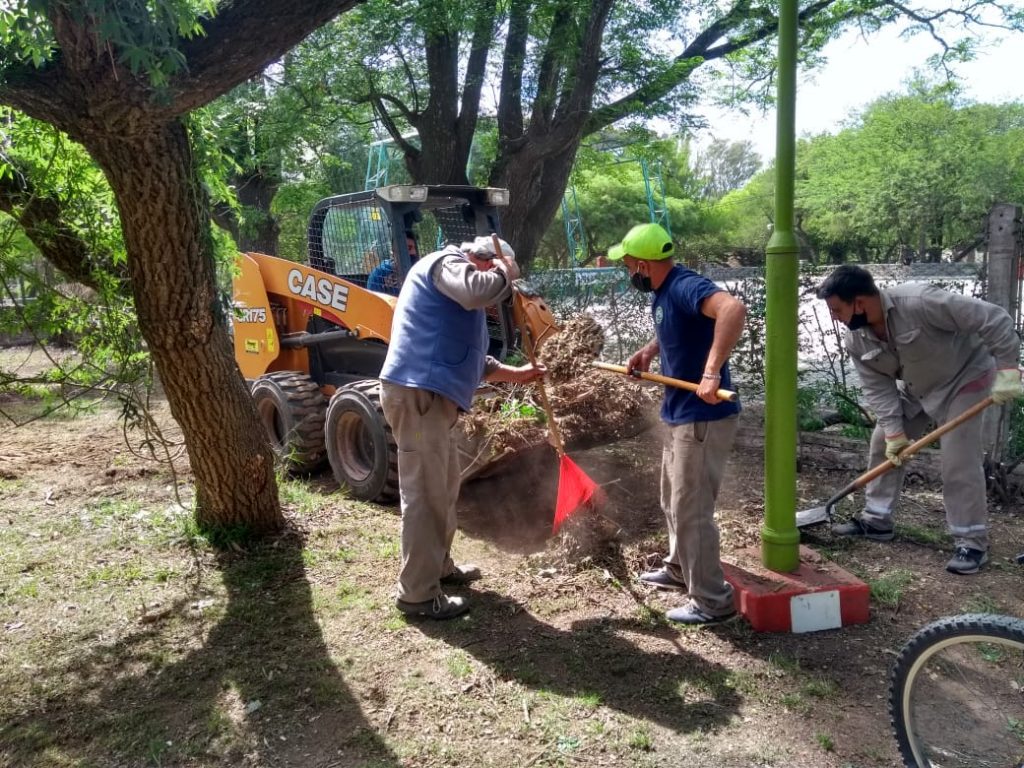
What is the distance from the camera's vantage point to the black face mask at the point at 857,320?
429 centimetres

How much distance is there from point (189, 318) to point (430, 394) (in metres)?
1.41

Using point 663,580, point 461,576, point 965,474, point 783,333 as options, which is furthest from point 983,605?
point 461,576

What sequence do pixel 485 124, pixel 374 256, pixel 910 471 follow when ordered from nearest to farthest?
pixel 910 471, pixel 374 256, pixel 485 124

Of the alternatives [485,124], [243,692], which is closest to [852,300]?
[243,692]

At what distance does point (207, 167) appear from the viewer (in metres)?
4.39

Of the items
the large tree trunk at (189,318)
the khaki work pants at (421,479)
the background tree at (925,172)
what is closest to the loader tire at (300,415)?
the large tree trunk at (189,318)

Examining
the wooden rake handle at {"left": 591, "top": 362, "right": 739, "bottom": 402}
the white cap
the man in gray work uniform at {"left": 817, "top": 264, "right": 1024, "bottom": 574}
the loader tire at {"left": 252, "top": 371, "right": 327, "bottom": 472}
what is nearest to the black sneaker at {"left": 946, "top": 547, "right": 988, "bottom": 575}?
the man in gray work uniform at {"left": 817, "top": 264, "right": 1024, "bottom": 574}

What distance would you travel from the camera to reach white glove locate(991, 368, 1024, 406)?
3816mm

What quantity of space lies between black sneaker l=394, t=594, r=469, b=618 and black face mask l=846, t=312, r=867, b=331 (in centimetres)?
251

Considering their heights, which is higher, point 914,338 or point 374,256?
point 374,256

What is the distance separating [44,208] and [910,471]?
18.9 ft

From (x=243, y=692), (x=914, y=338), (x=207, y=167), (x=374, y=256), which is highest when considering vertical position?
(x=207, y=167)

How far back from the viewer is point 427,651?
11.9 ft

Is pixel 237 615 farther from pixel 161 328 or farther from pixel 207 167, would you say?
pixel 207 167
